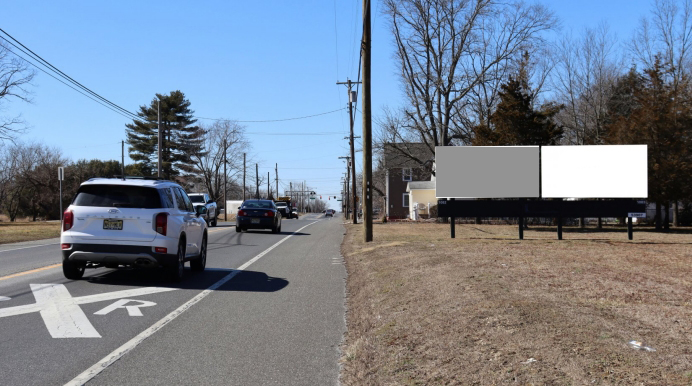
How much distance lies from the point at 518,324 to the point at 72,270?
827 centimetres

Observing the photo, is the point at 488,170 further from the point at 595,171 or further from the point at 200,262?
the point at 200,262

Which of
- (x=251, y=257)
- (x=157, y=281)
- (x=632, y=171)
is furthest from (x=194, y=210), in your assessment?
(x=632, y=171)

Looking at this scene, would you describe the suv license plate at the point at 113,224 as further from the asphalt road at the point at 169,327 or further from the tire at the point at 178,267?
the tire at the point at 178,267

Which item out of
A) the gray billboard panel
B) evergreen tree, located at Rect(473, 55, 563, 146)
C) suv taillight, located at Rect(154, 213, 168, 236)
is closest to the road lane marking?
suv taillight, located at Rect(154, 213, 168, 236)

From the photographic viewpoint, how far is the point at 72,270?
454 inches

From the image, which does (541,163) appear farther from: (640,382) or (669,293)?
(640,382)

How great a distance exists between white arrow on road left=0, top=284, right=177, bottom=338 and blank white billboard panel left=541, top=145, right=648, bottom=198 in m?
13.6

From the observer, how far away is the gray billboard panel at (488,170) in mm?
20500

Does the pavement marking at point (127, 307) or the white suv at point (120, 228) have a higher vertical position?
the white suv at point (120, 228)

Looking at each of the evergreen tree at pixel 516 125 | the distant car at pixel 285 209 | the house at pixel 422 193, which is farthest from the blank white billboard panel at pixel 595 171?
the distant car at pixel 285 209

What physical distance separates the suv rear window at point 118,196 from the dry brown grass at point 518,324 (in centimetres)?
385

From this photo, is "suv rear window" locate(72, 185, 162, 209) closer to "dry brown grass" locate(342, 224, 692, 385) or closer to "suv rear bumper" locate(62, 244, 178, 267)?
"suv rear bumper" locate(62, 244, 178, 267)

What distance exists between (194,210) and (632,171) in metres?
13.8

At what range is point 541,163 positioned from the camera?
20.5 m
